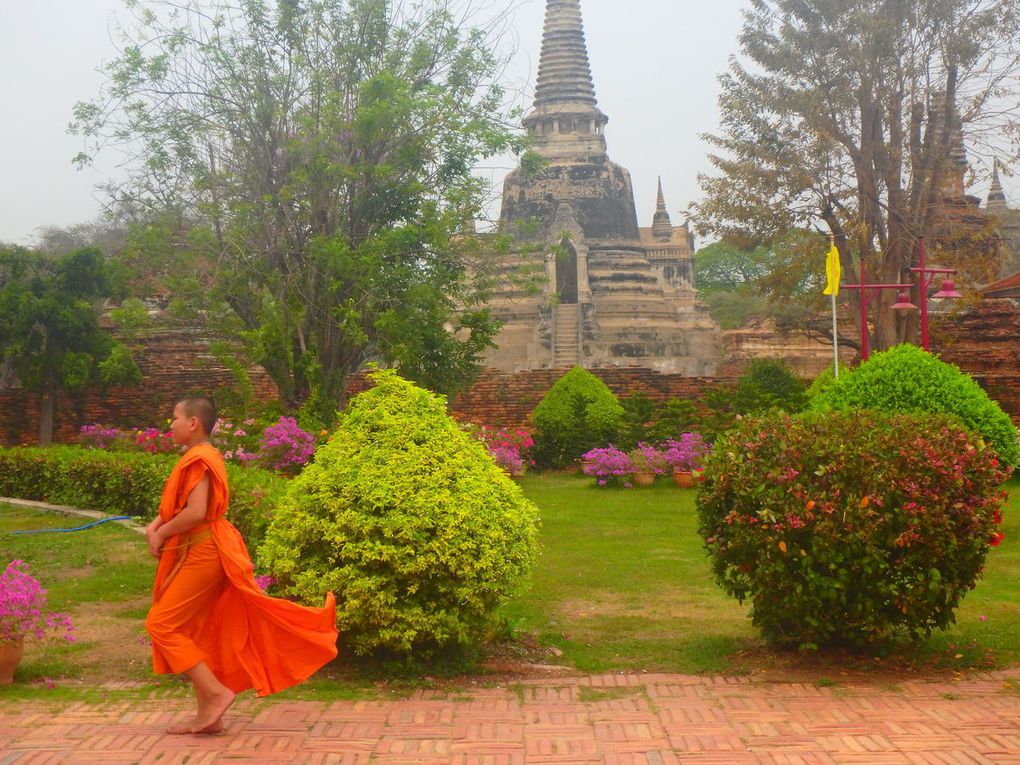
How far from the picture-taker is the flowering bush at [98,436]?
52.3 ft

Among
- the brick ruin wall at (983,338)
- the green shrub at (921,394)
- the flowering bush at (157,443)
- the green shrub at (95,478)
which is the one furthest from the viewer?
the brick ruin wall at (983,338)

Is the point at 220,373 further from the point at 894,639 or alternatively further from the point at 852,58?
the point at 894,639

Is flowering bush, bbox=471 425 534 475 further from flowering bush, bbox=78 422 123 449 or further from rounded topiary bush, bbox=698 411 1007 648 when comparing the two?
rounded topiary bush, bbox=698 411 1007 648

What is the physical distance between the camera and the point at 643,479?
13.9 m

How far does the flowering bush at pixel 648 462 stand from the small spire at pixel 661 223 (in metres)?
33.7

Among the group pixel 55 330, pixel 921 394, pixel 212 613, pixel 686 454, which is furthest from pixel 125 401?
pixel 212 613

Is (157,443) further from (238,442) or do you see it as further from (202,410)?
(202,410)

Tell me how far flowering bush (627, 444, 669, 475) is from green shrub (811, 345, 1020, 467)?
12.6 feet

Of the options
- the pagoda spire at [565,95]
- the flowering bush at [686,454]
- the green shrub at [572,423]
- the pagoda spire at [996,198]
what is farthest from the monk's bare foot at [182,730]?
the pagoda spire at [996,198]

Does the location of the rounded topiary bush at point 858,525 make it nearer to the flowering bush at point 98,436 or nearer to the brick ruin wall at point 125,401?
the flowering bush at point 98,436

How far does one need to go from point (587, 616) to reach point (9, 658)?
116 inches

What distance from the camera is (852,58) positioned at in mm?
18703

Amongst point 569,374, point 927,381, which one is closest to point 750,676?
point 927,381

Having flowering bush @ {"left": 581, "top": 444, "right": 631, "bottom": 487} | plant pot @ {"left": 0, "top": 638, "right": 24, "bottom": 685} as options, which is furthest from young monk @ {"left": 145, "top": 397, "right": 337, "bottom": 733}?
flowering bush @ {"left": 581, "top": 444, "right": 631, "bottom": 487}
